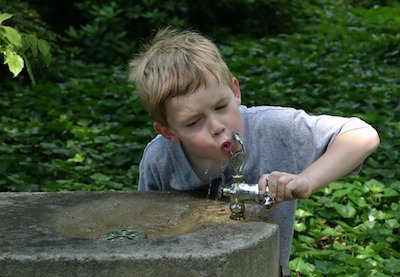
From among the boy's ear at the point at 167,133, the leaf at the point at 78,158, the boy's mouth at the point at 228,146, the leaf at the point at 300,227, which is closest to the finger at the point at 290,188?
the boy's mouth at the point at 228,146

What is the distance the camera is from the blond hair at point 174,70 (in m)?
2.23

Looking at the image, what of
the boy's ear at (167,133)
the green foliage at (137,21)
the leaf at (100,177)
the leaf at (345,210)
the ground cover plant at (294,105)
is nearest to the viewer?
the boy's ear at (167,133)

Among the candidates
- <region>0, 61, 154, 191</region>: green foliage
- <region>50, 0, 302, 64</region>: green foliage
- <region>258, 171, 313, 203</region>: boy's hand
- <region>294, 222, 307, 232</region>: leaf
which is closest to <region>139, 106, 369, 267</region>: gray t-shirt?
<region>258, 171, 313, 203</region>: boy's hand

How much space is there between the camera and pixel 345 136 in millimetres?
2266

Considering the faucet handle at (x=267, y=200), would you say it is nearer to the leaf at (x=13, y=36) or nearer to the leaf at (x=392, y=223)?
the leaf at (x=13, y=36)

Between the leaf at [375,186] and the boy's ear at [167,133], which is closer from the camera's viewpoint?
the boy's ear at [167,133]

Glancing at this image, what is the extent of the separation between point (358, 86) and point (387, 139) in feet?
4.24

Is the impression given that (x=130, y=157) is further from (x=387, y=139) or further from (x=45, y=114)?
(x=387, y=139)

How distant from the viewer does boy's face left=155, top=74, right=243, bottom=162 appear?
2.21 meters

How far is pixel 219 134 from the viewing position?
2.23 m

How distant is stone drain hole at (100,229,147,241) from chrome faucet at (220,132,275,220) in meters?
0.28

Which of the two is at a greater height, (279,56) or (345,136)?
(345,136)

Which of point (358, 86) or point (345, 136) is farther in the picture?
point (358, 86)

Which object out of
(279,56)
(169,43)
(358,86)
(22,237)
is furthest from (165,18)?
(22,237)
